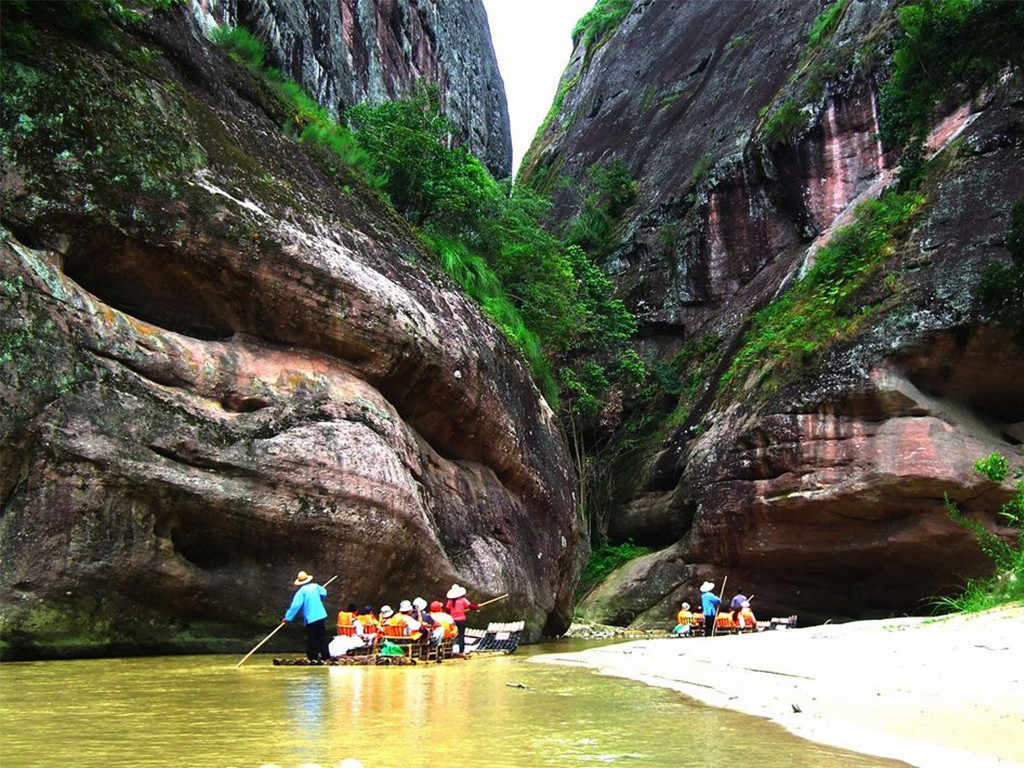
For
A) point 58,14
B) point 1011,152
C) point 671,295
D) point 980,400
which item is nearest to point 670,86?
point 671,295

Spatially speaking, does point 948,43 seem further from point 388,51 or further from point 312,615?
point 388,51

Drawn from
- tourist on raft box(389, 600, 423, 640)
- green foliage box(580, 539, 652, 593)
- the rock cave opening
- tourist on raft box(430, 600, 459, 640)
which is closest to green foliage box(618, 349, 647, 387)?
green foliage box(580, 539, 652, 593)

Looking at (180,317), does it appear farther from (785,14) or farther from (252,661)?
(785,14)

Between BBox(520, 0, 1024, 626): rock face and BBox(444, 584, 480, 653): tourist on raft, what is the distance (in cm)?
1041

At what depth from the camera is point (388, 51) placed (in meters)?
28.8

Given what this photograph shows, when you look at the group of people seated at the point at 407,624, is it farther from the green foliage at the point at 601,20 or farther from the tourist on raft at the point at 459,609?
the green foliage at the point at 601,20

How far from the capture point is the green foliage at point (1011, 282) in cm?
1320

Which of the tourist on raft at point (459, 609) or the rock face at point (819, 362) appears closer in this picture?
the tourist on raft at point (459, 609)

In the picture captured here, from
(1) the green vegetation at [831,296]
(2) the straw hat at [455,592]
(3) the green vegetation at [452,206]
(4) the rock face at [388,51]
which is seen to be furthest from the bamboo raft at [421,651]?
(4) the rock face at [388,51]

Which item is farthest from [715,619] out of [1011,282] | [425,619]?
[1011,282]

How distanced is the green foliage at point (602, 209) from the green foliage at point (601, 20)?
17073 millimetres

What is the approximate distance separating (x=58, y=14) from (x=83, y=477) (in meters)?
6.37

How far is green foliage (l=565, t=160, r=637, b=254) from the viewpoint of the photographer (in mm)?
38062

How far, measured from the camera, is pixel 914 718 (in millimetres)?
4746
